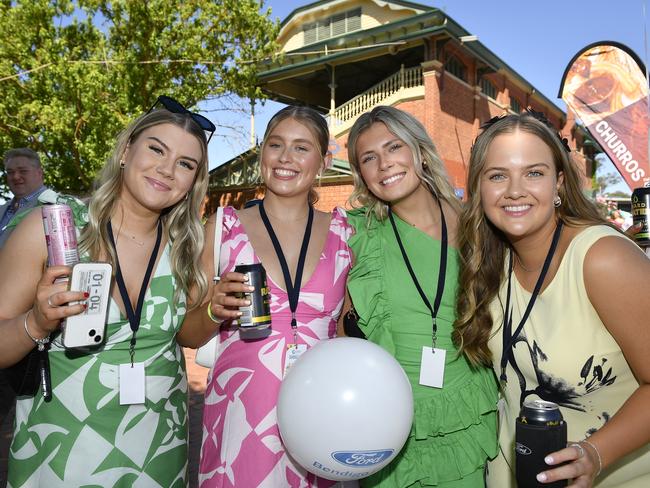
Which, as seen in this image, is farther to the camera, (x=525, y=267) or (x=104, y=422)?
(x=525, y=267)

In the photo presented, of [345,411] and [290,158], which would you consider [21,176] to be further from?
[345,411]

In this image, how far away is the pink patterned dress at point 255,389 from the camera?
6.82ft

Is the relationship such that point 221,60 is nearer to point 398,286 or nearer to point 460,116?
point 460,116

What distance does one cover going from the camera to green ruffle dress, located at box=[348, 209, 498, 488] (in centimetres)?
217

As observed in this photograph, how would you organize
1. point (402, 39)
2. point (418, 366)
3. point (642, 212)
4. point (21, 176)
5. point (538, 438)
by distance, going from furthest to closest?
1. point (402, 39)
2. point (21, 176)
3. point (642, 212)
4. point (418, 366)
5. point (538, 438)

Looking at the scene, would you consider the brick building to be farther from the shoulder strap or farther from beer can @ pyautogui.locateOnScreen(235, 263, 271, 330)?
beer can @ pyautogui.locateOnScreen(235, 263, 271, 330)

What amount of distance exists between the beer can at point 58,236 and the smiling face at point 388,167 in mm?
1467

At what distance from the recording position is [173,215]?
2379mm

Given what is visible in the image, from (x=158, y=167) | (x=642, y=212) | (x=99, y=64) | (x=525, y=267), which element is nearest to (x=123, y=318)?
(x=158, y=167)

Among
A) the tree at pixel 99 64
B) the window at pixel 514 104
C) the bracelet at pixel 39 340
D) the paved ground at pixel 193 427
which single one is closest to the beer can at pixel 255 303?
the bracelet at pixel 39 340

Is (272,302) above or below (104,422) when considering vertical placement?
above

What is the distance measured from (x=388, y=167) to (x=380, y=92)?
51.0 feet

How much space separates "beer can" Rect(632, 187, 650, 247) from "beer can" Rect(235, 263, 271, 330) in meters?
2.31

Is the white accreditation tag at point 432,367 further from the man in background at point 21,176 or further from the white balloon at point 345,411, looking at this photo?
the man in background at point 21,176
